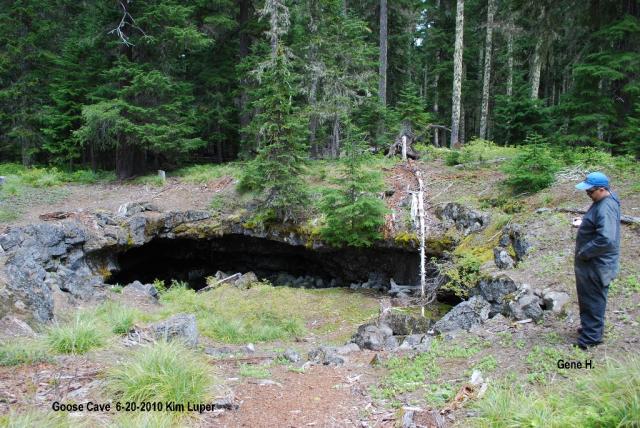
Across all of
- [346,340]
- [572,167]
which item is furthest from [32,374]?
[572,167]

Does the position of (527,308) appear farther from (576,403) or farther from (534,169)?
(534,169)

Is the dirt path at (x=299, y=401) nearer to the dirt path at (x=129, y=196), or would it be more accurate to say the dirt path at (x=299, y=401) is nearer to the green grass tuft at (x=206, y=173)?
the dirt path at (x=129, y=196)

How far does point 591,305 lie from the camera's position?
4500mm

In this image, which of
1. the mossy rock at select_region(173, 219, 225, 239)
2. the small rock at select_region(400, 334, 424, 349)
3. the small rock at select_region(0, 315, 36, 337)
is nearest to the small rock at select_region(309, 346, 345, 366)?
the small rock at select_region(400, 334, 424, 349)

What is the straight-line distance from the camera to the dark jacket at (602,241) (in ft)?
14.3

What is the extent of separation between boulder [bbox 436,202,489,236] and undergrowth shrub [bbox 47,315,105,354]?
309 inches

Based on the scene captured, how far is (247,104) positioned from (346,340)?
11744 mm

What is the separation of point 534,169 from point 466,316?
5.09 meters

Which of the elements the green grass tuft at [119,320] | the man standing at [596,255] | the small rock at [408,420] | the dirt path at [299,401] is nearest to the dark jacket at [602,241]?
the man standing at [596,255]

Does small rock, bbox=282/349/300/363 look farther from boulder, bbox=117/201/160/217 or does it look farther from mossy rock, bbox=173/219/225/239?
boulder, bbox=117/201/160/217

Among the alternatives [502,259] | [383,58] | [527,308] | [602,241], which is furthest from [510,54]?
[602,241]

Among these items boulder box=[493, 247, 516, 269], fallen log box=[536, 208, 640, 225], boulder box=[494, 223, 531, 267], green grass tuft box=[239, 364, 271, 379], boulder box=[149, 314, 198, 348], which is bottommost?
green grass tuft box=[239, 364, 271, 379]

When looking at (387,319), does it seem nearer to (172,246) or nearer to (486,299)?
(486,299)

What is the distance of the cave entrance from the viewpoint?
12.2m
